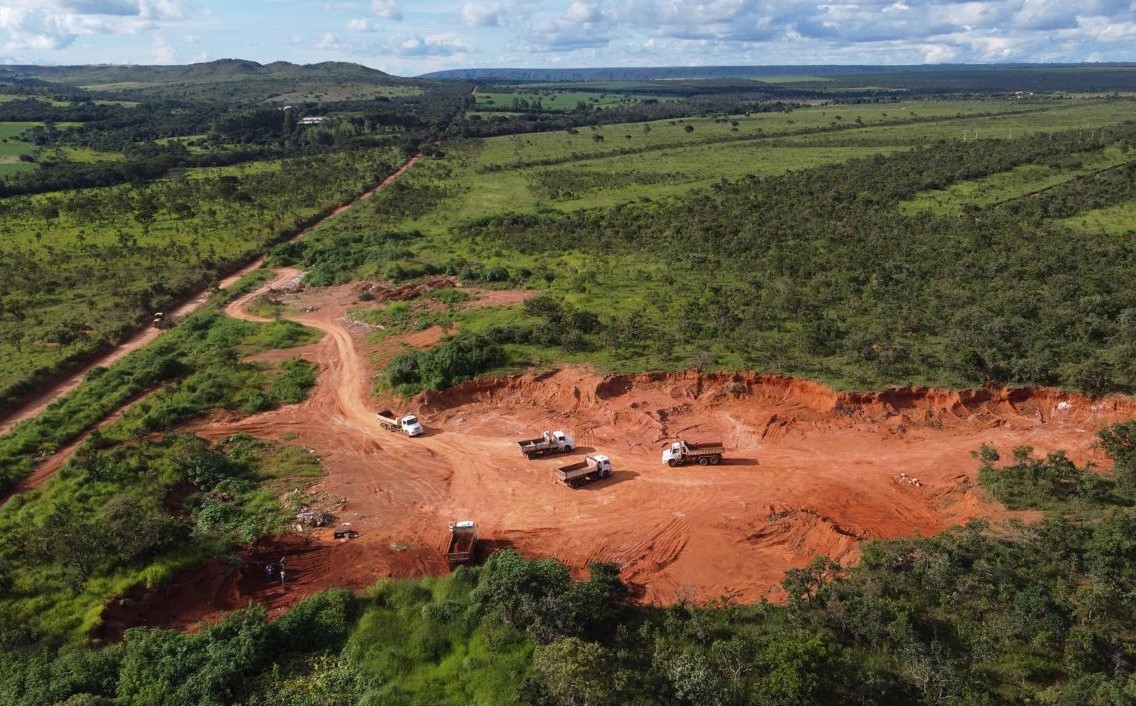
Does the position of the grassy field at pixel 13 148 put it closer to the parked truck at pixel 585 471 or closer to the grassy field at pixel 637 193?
the grassy field at pixel 637 193

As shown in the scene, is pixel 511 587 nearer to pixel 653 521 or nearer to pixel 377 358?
pixel 653 521

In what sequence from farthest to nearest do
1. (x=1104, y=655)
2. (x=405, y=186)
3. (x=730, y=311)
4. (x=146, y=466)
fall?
(x=405, y=186) → (x=730, y=311) → (x=146, y=466) → (x=1104, y=655)

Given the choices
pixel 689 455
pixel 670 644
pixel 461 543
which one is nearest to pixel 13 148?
pixel 461 543

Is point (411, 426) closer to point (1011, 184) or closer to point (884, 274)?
point (884, 274)

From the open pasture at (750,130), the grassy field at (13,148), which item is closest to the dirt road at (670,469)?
the open pasture at (750,130)

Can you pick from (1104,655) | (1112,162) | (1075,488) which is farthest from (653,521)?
(1112,162)

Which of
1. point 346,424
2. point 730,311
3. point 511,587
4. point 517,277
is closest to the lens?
point 511,587
